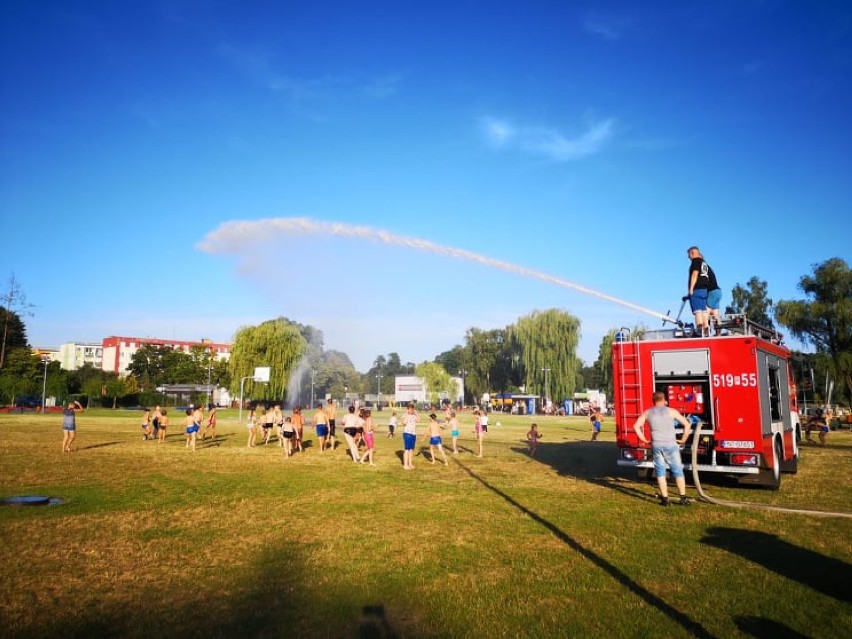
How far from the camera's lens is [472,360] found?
108m

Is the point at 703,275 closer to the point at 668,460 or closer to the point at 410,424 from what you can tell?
the point at 668,460

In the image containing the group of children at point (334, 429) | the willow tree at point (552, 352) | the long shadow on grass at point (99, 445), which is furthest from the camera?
the willow tree at point (552, 352)

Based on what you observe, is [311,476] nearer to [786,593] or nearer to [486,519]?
[486,519]

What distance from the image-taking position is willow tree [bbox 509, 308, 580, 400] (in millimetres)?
73812

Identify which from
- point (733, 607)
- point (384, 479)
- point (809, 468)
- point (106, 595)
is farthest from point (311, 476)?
point (809, 468)

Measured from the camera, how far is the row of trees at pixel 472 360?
36594mm

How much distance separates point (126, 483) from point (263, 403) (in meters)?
55.7

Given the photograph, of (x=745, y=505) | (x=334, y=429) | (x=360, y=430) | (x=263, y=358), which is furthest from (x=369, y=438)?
(x=263, y=358)

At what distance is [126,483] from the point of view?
13148mm

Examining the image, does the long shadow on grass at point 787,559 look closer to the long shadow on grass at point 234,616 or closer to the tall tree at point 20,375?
the long shadow on grass at point 234,616

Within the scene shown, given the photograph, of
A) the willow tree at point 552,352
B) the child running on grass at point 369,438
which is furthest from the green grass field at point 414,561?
the willow tree at point 552,352

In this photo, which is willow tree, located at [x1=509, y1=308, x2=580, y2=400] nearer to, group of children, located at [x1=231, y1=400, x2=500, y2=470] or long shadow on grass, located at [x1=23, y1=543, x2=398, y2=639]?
group of children, located at [x1=231, y1=400, x2=500, y2=470]

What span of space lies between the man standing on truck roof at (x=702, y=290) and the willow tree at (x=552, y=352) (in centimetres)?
6060

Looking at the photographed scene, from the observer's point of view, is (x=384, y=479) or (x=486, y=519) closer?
(x=486, y=519)
